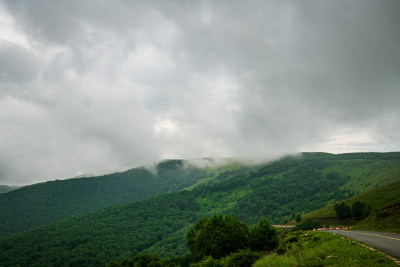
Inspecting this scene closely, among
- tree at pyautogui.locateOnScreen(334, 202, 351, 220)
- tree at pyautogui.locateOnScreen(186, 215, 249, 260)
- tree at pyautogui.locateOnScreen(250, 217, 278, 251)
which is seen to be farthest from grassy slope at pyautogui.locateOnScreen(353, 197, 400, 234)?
tree at pyautogui.locateOnScreen(334, 202, 351, 220)

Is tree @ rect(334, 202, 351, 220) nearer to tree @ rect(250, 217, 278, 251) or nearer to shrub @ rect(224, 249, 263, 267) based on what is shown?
tree @ rect(250, 217, 278, 251)

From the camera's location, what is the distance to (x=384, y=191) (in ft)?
489

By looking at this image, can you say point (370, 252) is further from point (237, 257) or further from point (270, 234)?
point (270, 234)

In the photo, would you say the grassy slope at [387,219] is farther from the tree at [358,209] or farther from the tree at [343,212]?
the tree at [343,212]

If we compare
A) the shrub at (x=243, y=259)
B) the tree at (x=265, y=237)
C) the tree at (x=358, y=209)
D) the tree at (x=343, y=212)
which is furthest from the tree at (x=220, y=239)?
the tree at (x=343, y=212)

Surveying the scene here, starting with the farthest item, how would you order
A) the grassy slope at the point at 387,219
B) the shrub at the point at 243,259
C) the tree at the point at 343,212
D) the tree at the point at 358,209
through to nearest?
1. the tree at the point at 343,212
2. the tree at the point at 358,209
3. the grassy slope at the point at 387,219
4. the shrub at the point at 243,259

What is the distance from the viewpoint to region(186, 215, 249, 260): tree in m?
57.1

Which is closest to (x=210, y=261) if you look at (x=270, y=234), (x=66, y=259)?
(x=270, y=234)

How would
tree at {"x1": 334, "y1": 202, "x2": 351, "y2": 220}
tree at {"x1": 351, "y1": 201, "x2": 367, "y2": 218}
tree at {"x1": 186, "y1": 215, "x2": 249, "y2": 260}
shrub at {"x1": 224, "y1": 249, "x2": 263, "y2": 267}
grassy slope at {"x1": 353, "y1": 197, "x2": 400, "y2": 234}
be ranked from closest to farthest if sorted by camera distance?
1. shrub at {"x1": 224, "y1": 249, "x2": 263, "y2": 267}
2. grassy slope at {"x1": 353, "y1": 197, "x2": 400, "y2": 234}
3. tree at {"x1": 186, "y1": 215, "x2": 249, "y2": 260}
4. tree at {"x1": 351, "y1": 201, "x2": 367, "y2": 218}
5. tree at {"x1": 334, "y1": 202, "x2": 351, "y2": 220}

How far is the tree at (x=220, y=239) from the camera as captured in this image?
57.1 meters

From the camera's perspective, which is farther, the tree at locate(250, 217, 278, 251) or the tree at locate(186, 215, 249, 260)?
the tree at locate(186, 215, 249, 260)

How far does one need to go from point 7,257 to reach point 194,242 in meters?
216

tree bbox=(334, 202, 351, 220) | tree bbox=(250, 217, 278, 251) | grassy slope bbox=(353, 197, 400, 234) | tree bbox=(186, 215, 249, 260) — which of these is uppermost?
grassy slope bbox=(353, 197, 400, 234)

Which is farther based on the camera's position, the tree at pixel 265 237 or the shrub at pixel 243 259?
the tree at pixel 265 237
